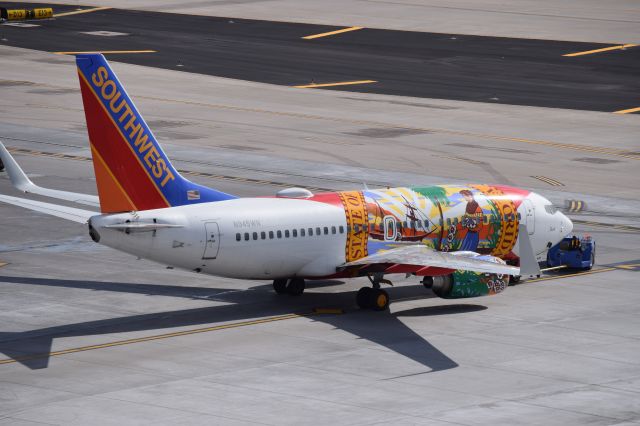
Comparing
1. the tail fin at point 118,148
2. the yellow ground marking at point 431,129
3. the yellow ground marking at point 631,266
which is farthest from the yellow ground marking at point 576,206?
the yellow ground marking at point 431,129

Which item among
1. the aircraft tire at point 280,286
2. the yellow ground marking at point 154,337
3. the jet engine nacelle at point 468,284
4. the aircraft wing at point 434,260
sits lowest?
the yellow ground marking at point 154,337

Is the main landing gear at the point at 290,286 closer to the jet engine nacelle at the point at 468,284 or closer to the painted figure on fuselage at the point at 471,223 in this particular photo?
the jet engine nacelle at the point at 468,284

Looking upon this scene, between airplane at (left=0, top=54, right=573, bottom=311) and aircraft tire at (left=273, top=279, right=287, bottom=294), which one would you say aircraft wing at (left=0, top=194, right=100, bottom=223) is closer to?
airplane at (left=0, top=54, right=573, bottom=311)

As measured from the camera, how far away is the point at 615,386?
43469 mm

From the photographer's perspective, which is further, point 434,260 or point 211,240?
point 434,260

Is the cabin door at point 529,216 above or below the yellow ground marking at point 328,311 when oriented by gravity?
above

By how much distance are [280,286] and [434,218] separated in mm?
6912

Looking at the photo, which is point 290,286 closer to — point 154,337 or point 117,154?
point 154,337

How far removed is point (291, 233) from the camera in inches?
2072

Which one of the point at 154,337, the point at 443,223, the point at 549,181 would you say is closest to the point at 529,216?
the point at 443,223

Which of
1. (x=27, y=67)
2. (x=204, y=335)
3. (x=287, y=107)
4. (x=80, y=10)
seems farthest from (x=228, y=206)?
(x=80, y=10)

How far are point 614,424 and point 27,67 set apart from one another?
3560 inches

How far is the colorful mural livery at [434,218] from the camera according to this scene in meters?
54.3

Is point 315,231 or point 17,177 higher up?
point 17,177
